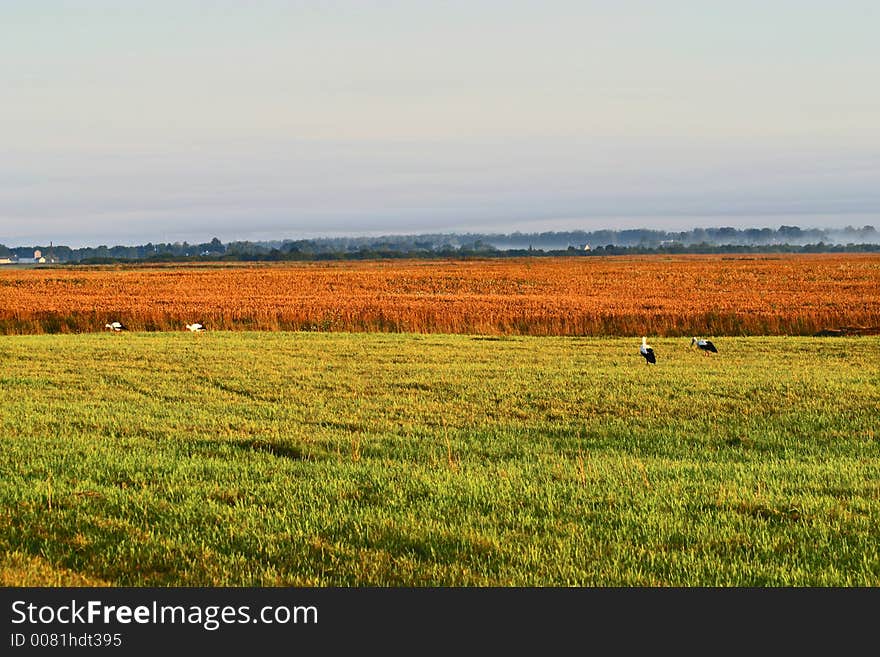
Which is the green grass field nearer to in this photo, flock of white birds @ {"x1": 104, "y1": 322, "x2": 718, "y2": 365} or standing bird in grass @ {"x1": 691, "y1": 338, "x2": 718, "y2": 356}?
flock of white birds @ {"x1": 104, "y1": 322, "x2": 718, "y2": 365}

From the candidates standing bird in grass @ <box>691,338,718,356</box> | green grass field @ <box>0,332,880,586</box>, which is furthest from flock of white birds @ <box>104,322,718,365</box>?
green grass field @ <box>0,332,880,586</box>

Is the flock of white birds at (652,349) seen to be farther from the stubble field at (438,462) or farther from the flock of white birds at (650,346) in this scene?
the stubble field at (438,462)

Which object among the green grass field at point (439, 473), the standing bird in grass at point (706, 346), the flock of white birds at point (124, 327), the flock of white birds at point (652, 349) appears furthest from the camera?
the flock of white birds at point (124, 327)

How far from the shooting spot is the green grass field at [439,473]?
725 centimetres

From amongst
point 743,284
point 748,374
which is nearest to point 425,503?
point 748,374

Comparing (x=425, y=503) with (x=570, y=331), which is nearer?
(x=425, y=503)

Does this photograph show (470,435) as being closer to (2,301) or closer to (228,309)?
(228,309)

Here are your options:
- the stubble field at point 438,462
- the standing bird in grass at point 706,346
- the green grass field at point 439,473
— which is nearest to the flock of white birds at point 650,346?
the standing bird in grass at point 706,346

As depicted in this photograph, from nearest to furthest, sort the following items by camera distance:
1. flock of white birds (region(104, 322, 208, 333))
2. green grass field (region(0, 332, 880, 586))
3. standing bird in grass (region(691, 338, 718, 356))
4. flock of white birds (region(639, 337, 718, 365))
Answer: green grass field (region(0, 332, 880, 586)) < flock of white birds (region(639, 337, 718, 365)) < standing bird in grass (region(691, 338, 718, 356)) < flock of white birds (region(104, 322, 208, 333))

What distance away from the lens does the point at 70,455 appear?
38.7 ft

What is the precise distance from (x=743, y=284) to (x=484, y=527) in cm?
6357

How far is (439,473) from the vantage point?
1069 centimetres

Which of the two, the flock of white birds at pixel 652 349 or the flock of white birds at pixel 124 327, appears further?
the flock of white birds at pixel 124 327

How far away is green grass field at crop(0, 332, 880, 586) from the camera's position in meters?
7.25
